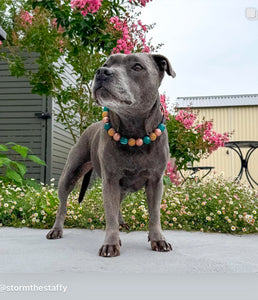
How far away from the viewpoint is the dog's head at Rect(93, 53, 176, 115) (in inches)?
82.7

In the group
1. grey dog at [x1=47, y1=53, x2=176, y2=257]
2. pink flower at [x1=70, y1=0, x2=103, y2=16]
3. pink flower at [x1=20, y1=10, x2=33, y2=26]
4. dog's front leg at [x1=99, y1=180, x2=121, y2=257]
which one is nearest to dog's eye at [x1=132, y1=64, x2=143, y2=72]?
grey dog at [x1=47, y1=53, x2=176, y2=257]

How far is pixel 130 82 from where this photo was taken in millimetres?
2180

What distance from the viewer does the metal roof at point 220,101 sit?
11906 millimetres

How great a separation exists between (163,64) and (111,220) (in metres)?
1.17

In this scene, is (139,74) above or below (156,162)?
above

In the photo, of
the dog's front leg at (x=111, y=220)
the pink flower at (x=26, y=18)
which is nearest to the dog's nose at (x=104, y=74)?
the dog's front leg at (x=111, y=220)

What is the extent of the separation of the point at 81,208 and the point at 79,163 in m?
1.06

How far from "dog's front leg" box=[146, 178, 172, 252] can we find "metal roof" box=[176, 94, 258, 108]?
9.32m

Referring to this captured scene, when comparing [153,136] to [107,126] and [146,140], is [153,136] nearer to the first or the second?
[146,140]

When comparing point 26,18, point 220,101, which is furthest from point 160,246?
point 220,101

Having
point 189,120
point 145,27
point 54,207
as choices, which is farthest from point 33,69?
point 54,207

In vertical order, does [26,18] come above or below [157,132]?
above

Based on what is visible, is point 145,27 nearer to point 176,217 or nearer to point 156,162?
point 176,217

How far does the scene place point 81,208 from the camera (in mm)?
3969
